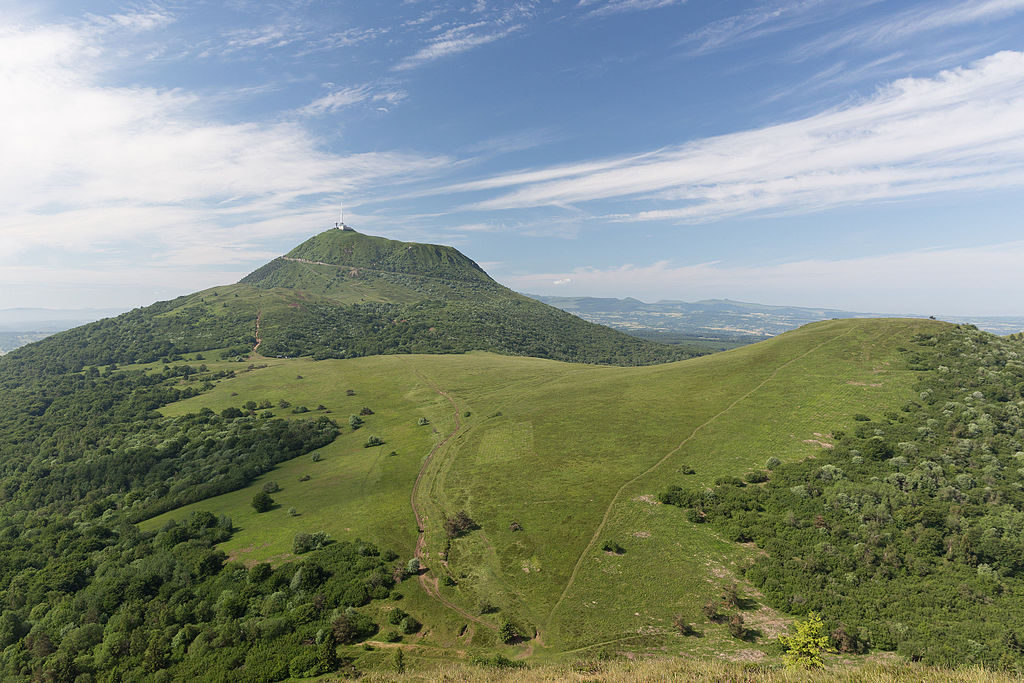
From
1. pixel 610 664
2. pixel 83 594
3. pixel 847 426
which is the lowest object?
pixel 83 594

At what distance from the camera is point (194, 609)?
4912 cm

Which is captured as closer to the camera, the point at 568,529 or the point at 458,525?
the point at 568,529

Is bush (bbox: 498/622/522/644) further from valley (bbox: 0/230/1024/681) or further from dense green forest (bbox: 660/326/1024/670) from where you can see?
dense green forest (bbox: 660/326/1024/670)

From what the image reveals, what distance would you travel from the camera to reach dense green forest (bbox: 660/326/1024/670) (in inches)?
1396

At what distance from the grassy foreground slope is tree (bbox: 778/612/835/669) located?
481 centimetres

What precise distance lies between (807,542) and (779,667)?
2212cm

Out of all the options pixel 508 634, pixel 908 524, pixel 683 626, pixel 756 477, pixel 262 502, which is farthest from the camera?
pixel 262 502

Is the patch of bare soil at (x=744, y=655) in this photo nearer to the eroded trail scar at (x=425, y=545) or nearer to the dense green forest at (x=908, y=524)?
the dense green forest at (x=908, y=524)

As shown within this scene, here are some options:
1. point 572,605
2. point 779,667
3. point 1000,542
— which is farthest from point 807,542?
point 572,605

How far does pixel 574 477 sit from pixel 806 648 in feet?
127

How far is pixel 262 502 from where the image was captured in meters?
73.2

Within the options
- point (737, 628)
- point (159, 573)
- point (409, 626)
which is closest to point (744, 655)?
point (737, 628)

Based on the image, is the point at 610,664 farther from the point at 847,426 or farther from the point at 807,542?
the point at 847,426

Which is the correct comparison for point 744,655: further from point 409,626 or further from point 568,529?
point 409,626
